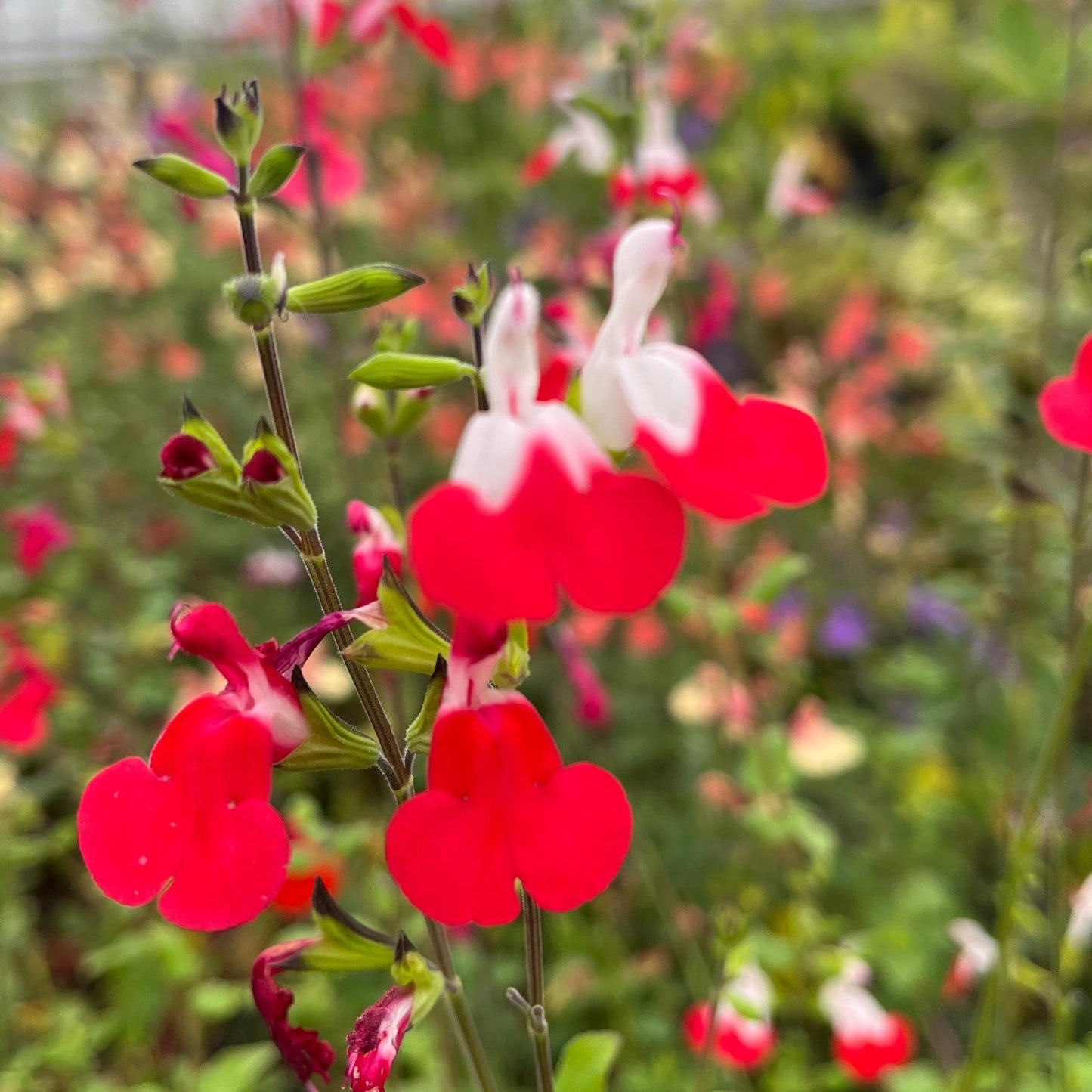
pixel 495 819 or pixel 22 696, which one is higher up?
pixel 495 819

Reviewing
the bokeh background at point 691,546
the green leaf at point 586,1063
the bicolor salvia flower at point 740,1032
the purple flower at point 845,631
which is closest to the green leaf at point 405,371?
the green leaf at point 586,1063

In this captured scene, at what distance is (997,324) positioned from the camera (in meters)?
2.22

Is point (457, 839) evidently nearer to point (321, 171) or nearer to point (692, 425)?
point (692, 425)

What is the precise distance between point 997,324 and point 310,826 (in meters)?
2.02

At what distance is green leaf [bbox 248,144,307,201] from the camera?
378 millimetres

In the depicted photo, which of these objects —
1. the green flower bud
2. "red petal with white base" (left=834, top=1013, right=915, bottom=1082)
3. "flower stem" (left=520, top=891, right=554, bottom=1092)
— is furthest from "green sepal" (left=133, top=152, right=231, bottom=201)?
"red petal with white base" (left=834, top=1013, right=915, bottom=1082)

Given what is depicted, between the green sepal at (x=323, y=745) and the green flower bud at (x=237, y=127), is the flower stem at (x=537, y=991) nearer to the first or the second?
the green sepal at (x=323, y=745)

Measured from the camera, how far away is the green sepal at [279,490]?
0.34m

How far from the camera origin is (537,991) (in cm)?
42

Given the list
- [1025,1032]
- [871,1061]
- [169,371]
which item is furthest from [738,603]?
[169,371]

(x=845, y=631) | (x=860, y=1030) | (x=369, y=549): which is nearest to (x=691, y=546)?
(x=845, y=631)

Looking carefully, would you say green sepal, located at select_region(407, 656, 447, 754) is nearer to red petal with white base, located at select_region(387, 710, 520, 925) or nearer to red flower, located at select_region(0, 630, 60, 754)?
red petal with white base, located at select_region(387, 710, 520, 925)

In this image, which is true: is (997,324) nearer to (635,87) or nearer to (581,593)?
(635,87)

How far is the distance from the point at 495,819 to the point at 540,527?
127 millimetres
